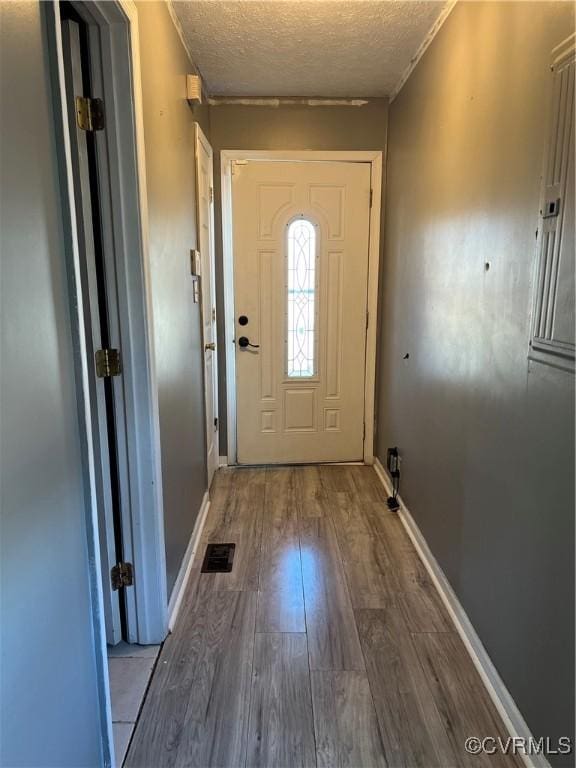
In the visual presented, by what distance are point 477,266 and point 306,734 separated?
1.67 m

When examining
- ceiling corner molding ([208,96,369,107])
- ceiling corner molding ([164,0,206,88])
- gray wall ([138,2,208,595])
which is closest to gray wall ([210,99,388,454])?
ceiling corner molding ([208,96,369,107])

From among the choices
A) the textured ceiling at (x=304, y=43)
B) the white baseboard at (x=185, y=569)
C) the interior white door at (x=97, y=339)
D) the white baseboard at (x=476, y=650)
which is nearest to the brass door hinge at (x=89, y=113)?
the interior white door at (x=97, y=339)

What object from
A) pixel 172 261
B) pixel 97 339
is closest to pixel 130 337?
pixel 97 339

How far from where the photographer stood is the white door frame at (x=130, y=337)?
3.79 ft

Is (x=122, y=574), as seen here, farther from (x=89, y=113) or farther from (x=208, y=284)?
(x=208, y=284)

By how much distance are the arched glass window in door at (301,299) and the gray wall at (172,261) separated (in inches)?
Result: 36.1

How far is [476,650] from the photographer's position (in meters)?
1.84

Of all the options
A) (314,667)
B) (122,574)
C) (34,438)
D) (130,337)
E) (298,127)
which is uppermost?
(298,127)

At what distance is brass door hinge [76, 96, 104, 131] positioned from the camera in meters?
1.58

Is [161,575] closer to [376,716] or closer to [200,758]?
[200,758]

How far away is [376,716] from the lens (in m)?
1.62

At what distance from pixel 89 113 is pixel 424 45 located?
1.73m

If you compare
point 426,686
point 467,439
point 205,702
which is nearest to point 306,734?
point 205,702

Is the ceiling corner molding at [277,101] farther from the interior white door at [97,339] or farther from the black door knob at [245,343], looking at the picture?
the interior white door at [97,339]
